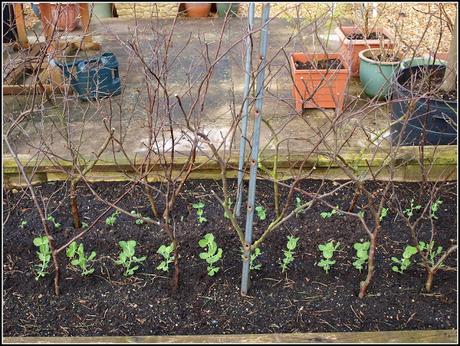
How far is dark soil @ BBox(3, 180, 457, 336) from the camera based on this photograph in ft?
8.42

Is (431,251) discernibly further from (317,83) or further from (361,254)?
(317,83)

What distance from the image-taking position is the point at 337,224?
320cm

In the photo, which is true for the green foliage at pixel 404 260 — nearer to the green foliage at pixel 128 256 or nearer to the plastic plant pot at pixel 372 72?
the green foliage at pixel 128 256

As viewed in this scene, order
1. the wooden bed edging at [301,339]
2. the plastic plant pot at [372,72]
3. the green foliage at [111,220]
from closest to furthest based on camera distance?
the wooden bed edging at [301,339] → the green foliage at [111,220] → the plastic plant pot at [372,72]

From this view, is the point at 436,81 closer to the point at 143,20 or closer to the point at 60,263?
the point at 60,263

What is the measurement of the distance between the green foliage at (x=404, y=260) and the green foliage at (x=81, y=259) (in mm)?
1612

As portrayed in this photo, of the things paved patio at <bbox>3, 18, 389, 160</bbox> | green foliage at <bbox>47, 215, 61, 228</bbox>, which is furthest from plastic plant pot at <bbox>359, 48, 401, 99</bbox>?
green foliage at <bbox>47, 215, 61, 228</bbox>

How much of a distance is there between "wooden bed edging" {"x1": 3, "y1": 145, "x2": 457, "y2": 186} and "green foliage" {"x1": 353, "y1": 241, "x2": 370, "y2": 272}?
0.80 meters

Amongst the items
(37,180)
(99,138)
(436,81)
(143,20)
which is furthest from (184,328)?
(143,20)

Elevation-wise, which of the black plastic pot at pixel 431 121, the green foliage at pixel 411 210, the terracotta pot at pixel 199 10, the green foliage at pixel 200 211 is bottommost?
the green foliage at pixel 200 211

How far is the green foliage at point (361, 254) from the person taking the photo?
276cm

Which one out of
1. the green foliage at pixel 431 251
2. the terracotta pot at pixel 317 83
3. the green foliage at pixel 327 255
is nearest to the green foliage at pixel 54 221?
the green foliage at pixel 327 255

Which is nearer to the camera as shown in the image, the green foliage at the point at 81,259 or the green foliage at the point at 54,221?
the green foliage at the point at 81,259

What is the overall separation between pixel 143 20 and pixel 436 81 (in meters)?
4.45
